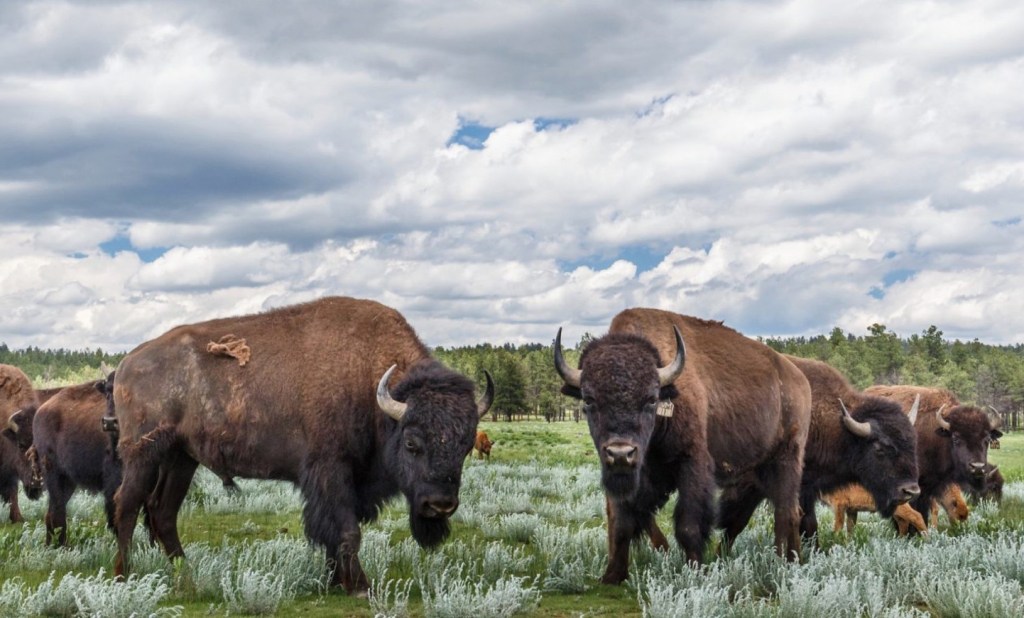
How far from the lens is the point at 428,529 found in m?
7.61

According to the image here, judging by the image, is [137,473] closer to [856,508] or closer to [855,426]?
[855,426]

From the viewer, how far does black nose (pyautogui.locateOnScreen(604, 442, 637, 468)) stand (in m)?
6.82

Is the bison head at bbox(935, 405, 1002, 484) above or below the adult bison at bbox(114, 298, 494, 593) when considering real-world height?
below

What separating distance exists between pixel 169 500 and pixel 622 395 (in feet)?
17.1

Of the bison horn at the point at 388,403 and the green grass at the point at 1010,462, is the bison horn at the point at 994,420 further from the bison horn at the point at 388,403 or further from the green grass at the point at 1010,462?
the green grass at the point at 1010,462

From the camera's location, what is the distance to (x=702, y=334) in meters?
9.09

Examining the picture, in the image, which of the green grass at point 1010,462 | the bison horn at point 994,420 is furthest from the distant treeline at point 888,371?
the bison horn at point 994,420

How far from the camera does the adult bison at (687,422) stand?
720 cm

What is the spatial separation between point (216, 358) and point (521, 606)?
4.03m

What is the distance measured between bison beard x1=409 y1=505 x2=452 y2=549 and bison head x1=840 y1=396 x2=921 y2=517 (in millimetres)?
5687

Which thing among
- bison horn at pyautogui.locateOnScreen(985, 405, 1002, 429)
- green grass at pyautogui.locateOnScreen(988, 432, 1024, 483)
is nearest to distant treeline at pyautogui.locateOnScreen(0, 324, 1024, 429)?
green grass at pyautogui.locateOnScreen(988, 432, 1024, 483)

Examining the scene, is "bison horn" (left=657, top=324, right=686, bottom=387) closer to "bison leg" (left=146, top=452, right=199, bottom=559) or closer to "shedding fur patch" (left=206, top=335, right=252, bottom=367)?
"shedding fur patch" (left=206, top=335, right=252, bottom=367)

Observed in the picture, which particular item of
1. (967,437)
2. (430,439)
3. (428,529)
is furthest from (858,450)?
(430,439)

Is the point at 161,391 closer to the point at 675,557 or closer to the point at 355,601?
the point at 355,601
